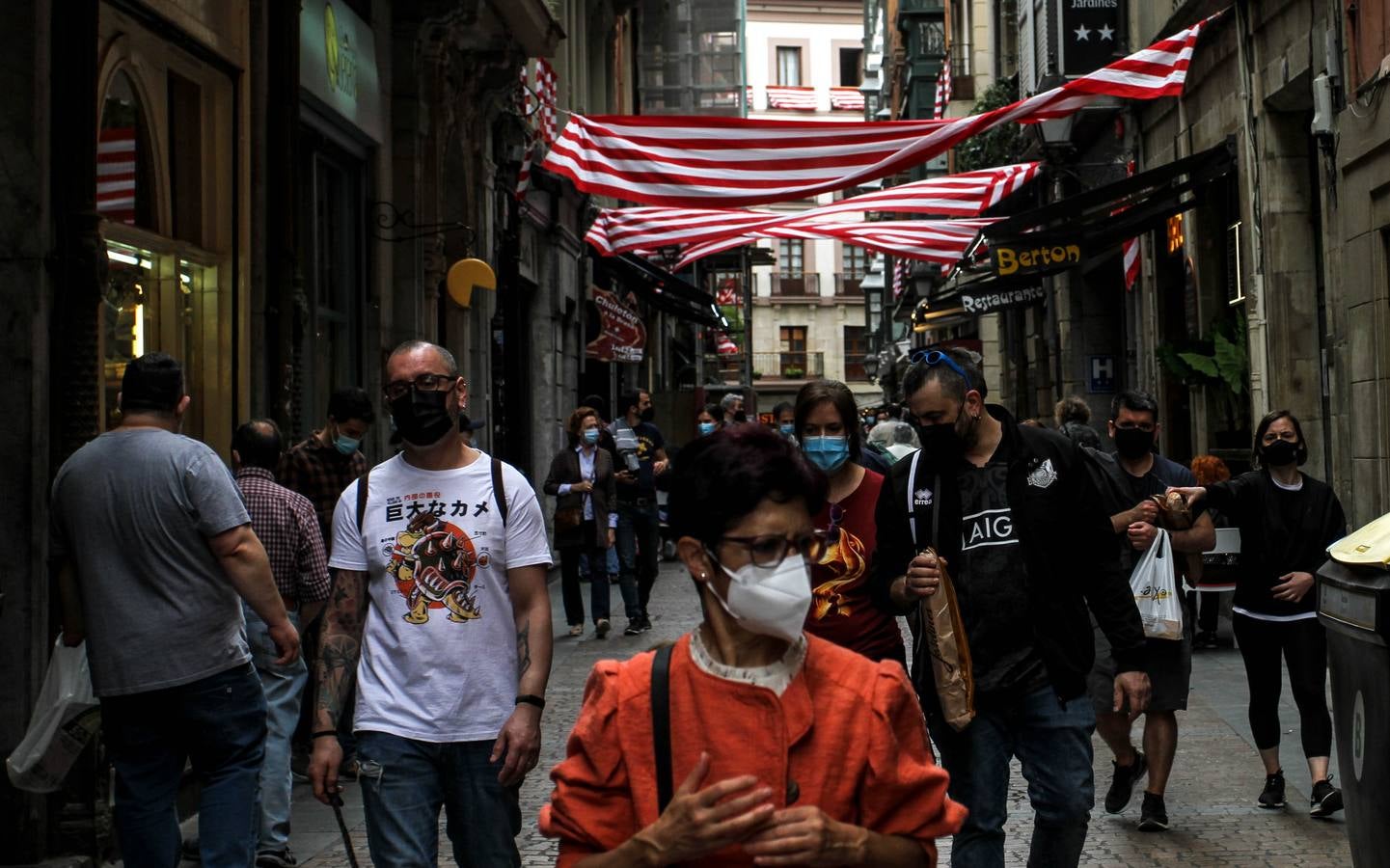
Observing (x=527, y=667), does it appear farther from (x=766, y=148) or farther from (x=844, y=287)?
(x=844, y=287)

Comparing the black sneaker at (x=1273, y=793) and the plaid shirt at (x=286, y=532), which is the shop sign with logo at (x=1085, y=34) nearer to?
the black sneaker at (x=1273, y=793)

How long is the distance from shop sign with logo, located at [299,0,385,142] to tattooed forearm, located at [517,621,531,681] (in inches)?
256

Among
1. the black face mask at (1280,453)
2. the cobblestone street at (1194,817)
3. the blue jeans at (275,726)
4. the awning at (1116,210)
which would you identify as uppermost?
the awning at (1116,210)

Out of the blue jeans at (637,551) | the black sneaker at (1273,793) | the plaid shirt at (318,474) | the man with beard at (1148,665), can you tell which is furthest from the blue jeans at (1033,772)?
the blue jeans at (637,551)

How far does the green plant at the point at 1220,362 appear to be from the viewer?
49.4ft

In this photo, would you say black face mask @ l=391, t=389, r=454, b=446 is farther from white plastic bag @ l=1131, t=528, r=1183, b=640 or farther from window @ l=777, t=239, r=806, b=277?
window @ l=777, t=239, r=806, b=277

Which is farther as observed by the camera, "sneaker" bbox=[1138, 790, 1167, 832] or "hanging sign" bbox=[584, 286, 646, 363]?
"hanging sign" bbox=[584, 286, 646, 363]

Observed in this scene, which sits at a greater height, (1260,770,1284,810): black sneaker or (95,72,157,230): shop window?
(95,72,157,230): shop window

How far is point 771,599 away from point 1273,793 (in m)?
5.45

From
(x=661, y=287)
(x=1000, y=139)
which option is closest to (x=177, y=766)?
(x=661, y=287)

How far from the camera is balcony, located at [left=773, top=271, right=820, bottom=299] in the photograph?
80812 mm

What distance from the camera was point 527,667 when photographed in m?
4.64

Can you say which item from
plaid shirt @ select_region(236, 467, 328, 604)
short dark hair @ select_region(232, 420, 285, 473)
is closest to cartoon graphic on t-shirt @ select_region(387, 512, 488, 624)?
plaid shirt @ select_region(236, 467, 328, 604)

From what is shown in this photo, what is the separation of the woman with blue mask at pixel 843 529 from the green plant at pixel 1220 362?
10.2 m
